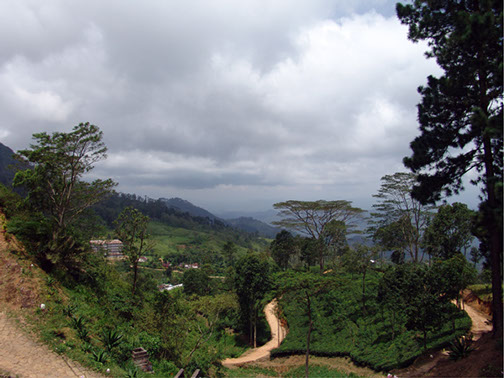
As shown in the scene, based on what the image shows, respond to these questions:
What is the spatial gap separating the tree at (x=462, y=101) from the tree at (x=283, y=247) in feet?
120

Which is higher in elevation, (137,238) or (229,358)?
(137,238)

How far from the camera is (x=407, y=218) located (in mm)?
27547

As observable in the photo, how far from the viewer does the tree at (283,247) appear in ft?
149

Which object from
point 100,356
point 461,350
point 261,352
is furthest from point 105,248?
point 461,350

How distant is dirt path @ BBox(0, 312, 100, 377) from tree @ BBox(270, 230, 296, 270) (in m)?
38.4

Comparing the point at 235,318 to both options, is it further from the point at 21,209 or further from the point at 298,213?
the point at 21,209

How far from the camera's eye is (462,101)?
888 cm

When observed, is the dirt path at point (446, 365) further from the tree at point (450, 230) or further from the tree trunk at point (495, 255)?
the tree at point (450, 230)

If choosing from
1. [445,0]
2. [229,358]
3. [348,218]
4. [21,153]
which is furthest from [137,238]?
[348,218]

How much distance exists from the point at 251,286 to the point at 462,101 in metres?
20.9

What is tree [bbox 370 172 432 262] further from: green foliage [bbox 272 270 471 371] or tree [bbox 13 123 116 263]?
tree [bbox 13 123 116 263]

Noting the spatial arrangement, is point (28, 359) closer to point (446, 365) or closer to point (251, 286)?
point (446, 365)

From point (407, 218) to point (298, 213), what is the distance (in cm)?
1133

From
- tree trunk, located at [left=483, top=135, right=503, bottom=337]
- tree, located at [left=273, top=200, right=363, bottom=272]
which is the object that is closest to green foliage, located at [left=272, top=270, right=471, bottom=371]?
tree trunk, located at [left=483, top=135, right=503, bottom=337]
